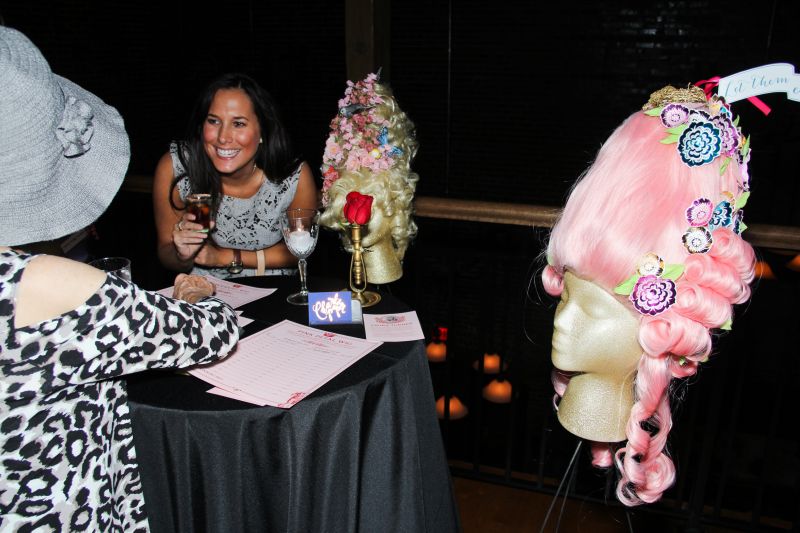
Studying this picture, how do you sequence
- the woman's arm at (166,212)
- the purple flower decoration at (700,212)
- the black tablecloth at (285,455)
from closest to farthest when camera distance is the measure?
1. the purple flower decoration at (700,212)
2. the black tablecloth at (285,455)
3. the woman's arm at (166,212)

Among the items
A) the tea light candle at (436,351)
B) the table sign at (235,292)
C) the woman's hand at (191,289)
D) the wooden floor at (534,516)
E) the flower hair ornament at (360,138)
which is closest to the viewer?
the woman's hand at (191,289)

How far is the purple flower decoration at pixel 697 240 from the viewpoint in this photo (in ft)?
3.60

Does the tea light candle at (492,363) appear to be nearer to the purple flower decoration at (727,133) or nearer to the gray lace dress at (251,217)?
the gray lace dress at (251,217)

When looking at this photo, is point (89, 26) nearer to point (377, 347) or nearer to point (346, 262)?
point (346, 262)

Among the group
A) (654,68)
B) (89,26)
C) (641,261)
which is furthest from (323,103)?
(641,261)

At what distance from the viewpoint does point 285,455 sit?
1259mm

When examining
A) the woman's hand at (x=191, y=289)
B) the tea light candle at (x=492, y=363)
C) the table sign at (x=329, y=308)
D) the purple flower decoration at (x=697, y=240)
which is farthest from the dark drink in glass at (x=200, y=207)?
the tea light candle at (x=492, y=363)

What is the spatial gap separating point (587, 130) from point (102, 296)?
12.8ft

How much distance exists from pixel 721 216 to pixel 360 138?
50.4 inches

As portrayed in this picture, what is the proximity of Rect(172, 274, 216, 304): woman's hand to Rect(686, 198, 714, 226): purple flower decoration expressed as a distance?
119 centimetres

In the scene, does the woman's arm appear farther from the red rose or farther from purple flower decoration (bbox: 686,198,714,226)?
purple flower decoration (bbox: 686,198,714,226)

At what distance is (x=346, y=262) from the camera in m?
3.80

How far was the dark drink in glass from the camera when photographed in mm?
1976

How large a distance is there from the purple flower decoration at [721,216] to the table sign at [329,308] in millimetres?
912
